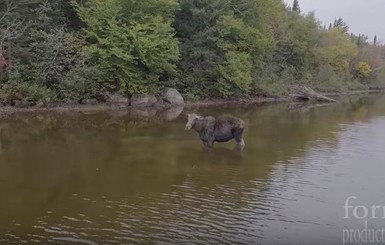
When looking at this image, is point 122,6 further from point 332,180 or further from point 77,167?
point 332,180

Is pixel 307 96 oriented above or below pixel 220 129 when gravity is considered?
above

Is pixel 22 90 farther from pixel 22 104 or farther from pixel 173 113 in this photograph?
pixel 173 113

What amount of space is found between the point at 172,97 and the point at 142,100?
2445 millimetres

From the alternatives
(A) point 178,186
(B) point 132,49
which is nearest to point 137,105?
(B) point 132,49

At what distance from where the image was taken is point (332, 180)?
1141 centimetres

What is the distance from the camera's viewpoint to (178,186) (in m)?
10.5

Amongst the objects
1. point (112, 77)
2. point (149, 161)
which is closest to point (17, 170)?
point (149, 161)

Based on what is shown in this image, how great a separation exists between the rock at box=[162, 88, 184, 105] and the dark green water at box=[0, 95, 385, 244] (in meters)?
12.3

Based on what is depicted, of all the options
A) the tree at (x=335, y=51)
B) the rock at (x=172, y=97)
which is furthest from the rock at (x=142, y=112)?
the tree at (x=335, y=51)

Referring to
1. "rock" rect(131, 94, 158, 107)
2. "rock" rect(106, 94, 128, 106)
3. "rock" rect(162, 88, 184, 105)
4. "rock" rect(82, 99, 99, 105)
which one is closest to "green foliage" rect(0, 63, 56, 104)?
"rock" rect(82, 99, 99, 105)

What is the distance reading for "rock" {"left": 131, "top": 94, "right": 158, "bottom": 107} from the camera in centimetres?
2983

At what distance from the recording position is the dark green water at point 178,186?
7730mm

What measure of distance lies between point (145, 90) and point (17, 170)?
62.8 ft

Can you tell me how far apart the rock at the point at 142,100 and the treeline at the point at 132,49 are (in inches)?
15.8
